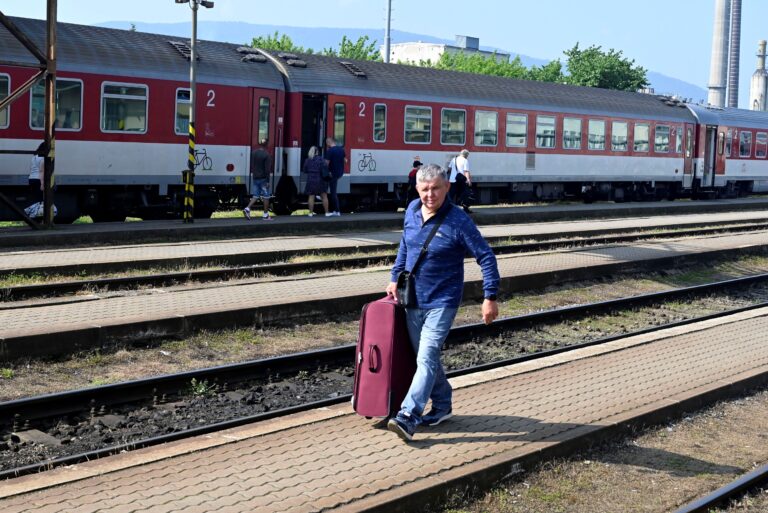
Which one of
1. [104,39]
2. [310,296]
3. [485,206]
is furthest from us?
[485,206]

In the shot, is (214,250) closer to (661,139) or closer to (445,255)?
(445,255)

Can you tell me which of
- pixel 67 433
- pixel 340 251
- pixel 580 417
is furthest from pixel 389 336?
pixel 340 251

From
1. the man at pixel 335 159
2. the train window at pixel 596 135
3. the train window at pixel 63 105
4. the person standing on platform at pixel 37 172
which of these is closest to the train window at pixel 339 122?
the man at pixel 335 159

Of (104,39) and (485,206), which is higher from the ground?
(104,39)

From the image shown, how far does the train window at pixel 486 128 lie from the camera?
31281 millimetres

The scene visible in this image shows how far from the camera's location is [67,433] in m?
7.99

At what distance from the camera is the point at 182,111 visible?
23625mm

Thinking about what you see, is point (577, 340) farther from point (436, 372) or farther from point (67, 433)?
point (67, 433)

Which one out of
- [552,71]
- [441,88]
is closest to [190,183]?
[441,88]

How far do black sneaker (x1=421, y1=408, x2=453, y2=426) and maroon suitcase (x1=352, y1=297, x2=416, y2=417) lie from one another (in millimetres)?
235

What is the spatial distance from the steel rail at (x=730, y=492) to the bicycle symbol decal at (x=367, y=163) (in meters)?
21.2

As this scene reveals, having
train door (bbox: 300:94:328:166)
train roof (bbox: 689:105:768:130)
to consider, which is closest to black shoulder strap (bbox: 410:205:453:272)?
train door (bbox: 300:94:328:166)

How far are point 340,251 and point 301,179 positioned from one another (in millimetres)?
6920

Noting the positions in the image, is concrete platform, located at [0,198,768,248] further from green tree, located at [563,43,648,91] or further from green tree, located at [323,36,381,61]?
green tree, located at [323,36,381,61]
